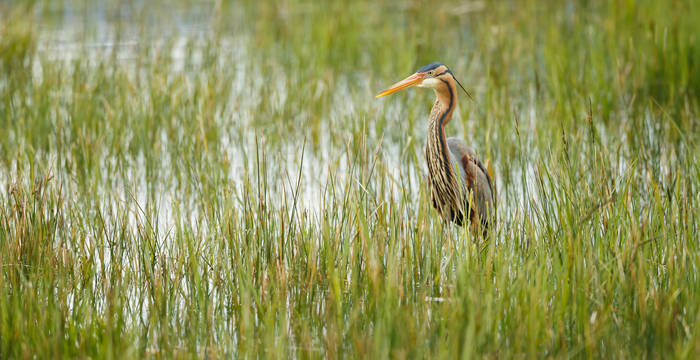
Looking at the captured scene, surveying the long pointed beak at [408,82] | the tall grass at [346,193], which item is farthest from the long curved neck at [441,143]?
the tall grass at [346,193]

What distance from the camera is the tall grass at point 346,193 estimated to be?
105 inches

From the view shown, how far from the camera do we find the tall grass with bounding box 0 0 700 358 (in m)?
2.68

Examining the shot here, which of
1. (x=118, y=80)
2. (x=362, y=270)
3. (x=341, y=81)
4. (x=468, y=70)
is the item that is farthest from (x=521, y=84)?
(x=362, y=270)

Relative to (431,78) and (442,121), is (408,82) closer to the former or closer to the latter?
(431,78)

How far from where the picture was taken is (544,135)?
16.7ft

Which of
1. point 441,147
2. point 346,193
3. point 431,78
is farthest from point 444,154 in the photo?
point 346,193

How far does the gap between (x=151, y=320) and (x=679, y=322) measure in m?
1.85

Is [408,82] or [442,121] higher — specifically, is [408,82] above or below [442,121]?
above

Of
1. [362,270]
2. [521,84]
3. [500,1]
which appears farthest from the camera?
[500,1]

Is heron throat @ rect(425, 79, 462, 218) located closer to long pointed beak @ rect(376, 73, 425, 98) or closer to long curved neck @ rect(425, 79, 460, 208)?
long curved neck @ rect(425, 79, 460, 208)

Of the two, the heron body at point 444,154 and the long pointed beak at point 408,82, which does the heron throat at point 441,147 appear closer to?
the heron body at point 444,154

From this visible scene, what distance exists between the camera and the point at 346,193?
352 centimetres

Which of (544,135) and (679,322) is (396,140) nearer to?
(544,135)

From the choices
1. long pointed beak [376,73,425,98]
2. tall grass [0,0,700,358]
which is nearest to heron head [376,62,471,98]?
long pointed beak [376,73,425,98]
